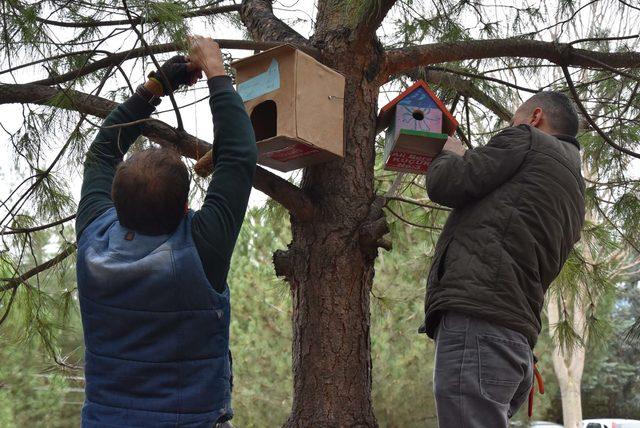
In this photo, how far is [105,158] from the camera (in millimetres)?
1589

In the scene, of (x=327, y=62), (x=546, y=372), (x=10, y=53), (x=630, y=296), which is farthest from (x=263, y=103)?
(x=630, y=296)

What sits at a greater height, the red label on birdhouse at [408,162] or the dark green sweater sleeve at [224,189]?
the red label on birdhouse at [408,162]

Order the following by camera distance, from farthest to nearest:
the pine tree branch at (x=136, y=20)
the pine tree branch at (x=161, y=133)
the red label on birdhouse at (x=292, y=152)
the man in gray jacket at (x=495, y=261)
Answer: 1. the red label on birdhouse at (x=292, y=152)
2. the pine tree branch at (x=161, y=133)
3. the pine tree branch at (x=136, y=20)
4. the man in gray jacket at (x=495, y=261)

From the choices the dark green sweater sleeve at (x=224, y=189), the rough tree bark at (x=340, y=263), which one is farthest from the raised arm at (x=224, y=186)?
the rough tree bark at (x=340, y=263)

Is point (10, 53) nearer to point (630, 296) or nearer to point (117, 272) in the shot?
point (117, 272)

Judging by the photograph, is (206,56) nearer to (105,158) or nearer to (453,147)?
(105,158)

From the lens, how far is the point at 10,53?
2.12 metres

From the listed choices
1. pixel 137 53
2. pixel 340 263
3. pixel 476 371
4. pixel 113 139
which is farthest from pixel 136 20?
pixel 476 371

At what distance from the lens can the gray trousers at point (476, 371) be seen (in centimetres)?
157

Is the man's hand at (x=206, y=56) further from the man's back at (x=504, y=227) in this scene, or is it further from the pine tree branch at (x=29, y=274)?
the pine tree branch at (x=29, y=274)

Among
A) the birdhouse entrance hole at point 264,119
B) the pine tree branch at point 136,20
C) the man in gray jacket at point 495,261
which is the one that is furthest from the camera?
the birdhouse entrance hole at point 264,119

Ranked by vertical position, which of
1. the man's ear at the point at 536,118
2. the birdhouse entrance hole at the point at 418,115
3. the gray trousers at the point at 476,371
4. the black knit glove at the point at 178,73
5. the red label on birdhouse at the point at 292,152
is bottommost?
the gray trousers at the point at 476,371

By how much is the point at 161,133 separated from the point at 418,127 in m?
0.65

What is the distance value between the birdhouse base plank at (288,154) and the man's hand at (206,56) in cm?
38
